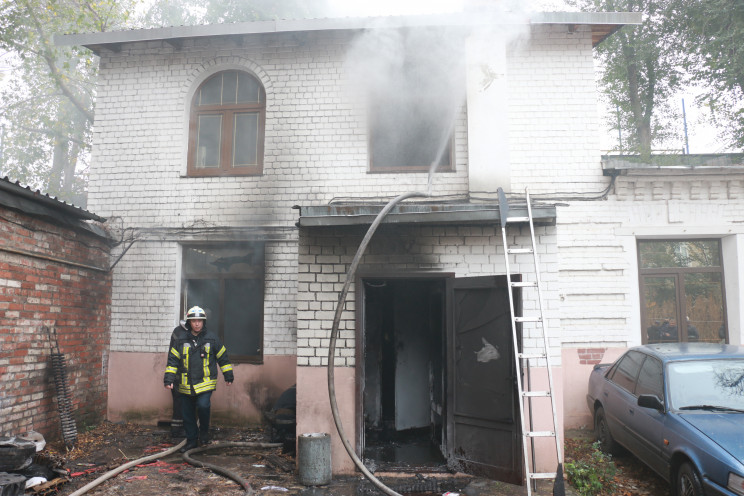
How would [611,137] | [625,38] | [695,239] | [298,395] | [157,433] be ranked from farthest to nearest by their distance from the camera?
[611,137] < [625,38] < [695,239] < [157,433] < [298,395]

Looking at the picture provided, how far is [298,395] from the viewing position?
19.2ft

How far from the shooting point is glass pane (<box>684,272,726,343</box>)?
8.05m

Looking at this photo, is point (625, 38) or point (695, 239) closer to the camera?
point (695, 239)

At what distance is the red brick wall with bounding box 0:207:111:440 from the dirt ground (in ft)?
2.15

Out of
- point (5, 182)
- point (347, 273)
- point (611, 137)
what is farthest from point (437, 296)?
point (611, 137)

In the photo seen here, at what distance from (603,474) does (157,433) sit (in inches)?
239

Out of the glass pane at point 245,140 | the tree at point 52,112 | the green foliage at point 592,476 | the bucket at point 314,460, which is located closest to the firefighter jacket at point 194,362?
the bucket at point 314,460

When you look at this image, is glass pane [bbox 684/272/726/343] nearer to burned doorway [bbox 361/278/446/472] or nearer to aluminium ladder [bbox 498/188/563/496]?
aluminium ladder [bbox 498/188/563/496]

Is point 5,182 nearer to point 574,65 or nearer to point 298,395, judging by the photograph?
point 298,395

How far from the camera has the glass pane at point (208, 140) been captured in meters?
8.65

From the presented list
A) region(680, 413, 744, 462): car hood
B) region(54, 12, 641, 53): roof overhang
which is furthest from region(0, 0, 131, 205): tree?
region(680, 413, 744, 462): car hood

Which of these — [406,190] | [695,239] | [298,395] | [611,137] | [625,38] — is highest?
[625,38]

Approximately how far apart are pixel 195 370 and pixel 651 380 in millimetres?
5468

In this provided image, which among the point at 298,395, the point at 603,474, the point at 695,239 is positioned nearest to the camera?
the point at 603,474
